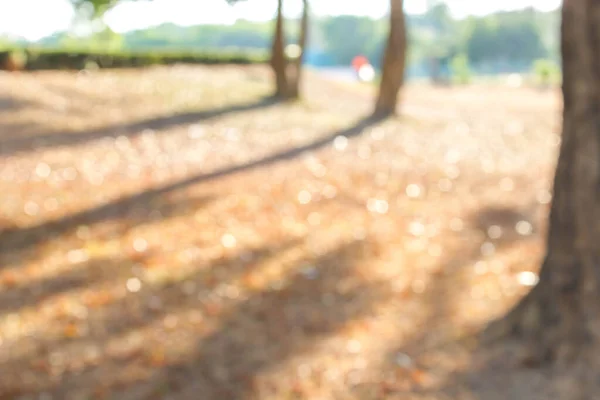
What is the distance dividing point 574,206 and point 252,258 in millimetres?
2949

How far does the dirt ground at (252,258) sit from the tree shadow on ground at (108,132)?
62 mm

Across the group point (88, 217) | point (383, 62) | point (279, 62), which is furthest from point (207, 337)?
point (279, 62)

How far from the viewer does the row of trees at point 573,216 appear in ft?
13.5

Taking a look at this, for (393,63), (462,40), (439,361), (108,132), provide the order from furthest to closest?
(462,40) < (393,63) < (108,132) < (439,361)

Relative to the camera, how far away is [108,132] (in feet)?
36.6

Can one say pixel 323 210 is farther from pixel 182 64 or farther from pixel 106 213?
pixel 182 64

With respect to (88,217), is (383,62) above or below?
above

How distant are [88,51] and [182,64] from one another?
3.14 m

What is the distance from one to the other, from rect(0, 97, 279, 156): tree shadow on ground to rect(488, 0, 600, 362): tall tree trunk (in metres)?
6.99

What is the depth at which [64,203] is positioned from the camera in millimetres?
7387

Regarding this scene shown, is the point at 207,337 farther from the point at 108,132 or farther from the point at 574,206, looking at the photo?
the point at 108,132

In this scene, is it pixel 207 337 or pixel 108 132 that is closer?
pixel 207 337

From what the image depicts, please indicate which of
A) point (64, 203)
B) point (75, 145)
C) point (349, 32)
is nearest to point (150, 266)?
point (64, 203)

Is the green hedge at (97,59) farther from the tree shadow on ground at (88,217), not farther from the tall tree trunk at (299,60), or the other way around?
the tree shadow on ground at (88,217)
